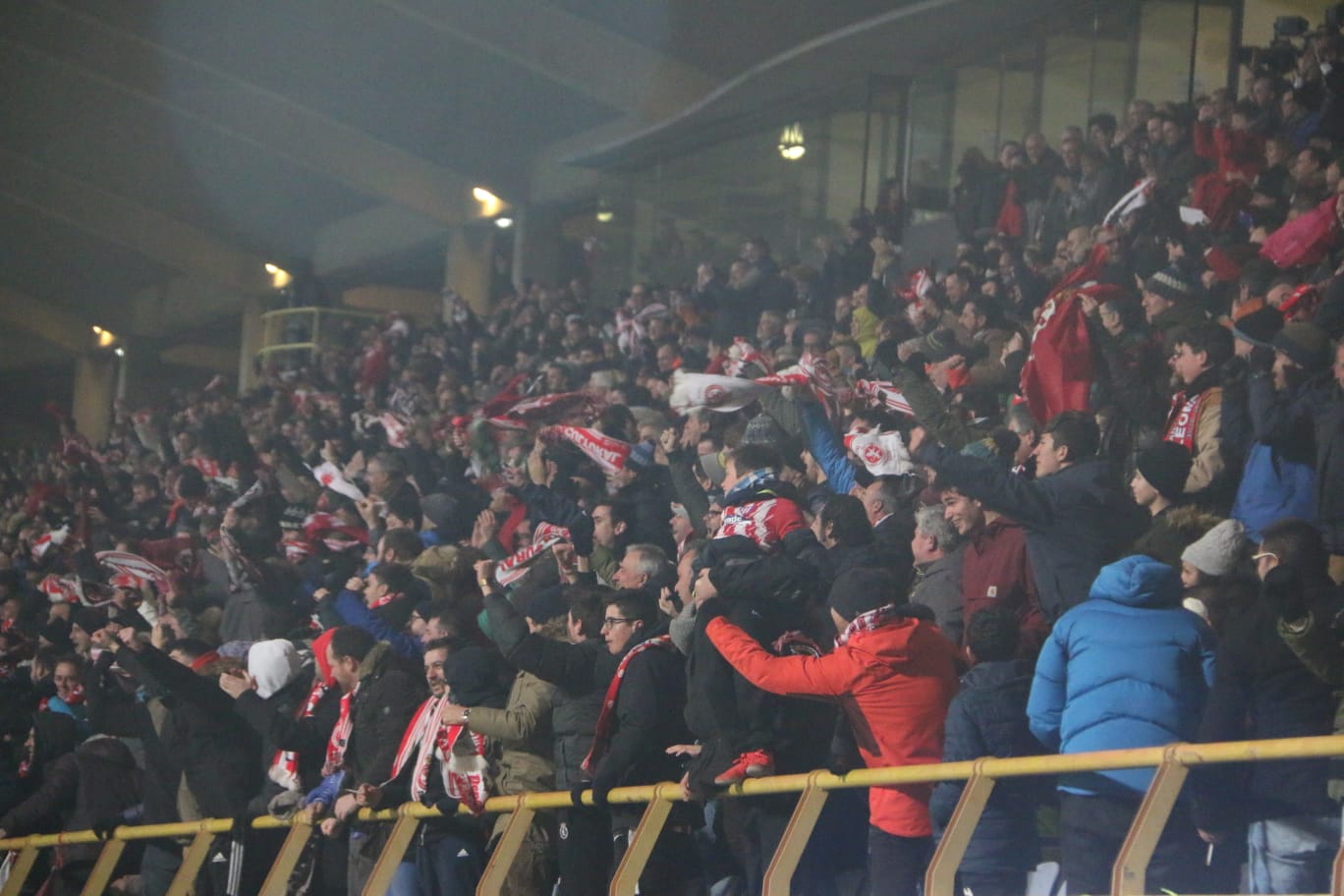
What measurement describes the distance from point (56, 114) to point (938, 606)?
26066 mm

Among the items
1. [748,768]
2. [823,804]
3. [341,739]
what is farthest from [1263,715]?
[341,739]

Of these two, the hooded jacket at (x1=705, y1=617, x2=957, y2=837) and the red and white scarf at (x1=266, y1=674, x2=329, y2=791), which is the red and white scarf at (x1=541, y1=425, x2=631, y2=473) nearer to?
the red and white scarf at (x1=266, y1=674, x2=329, y2=791)

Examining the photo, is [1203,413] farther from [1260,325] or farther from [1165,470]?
[1165,470]

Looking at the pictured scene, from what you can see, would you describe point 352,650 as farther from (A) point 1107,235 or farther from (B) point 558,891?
(A) point 1107,235

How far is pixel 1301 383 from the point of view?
7.27 metres

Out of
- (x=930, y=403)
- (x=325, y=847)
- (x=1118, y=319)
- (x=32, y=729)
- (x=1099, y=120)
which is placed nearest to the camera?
(x=930, y=403)

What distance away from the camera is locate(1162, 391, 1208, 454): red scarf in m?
7.57

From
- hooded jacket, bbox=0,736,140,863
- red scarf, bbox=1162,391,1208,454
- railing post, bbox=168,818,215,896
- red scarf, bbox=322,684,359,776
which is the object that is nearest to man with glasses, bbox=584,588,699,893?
red scarf, bbox=322,684,359,776

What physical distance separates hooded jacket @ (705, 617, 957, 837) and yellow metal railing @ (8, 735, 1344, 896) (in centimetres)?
20

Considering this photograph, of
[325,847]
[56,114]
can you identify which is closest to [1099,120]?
[325,847]

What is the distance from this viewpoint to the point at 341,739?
812 centimetres

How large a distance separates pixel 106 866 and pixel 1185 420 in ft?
19.2

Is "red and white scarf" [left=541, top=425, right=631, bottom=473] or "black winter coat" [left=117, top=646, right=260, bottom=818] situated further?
"red and white scarf" [left=541, top=425, right=631, bottom=473]

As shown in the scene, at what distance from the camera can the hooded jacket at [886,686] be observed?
5.96 meters
